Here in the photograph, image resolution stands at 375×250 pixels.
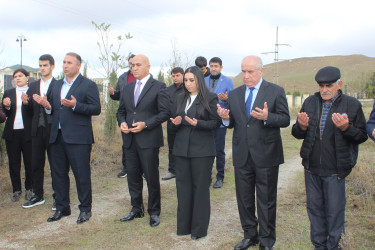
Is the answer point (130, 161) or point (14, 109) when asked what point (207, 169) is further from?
point (14, 109)

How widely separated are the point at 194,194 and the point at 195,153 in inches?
21.8

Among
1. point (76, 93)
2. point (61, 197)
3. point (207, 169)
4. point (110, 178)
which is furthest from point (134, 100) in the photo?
point (110, 178)

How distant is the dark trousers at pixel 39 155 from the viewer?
5.55 metres

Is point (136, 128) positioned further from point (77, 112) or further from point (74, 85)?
point (74, 85)

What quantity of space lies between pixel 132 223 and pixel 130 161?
879 mm

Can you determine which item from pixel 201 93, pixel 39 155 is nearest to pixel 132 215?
pixel 39 155

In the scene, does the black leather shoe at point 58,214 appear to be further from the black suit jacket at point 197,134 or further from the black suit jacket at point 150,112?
the black suit jacket at point 197,134

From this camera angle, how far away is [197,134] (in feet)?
14.6

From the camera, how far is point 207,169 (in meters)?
4.44

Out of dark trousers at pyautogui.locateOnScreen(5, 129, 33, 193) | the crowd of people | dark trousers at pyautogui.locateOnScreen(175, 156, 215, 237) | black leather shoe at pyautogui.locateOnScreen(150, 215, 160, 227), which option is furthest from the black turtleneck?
dark trousers at pyautogui.locateOnScreen(5, 129, 33, 193)

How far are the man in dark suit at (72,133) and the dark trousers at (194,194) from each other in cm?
147

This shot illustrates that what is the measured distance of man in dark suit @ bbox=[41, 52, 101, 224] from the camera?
4916mm

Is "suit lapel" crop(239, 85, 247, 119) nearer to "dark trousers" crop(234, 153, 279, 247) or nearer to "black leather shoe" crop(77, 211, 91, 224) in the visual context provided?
"dark trousers" crop(234, 153, 279, 247)

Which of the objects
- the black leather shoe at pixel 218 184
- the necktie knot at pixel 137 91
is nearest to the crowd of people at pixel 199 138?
the necktie knot at pixel 137 91
